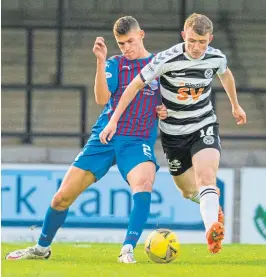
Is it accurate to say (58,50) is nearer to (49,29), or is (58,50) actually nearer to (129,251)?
(49,29)

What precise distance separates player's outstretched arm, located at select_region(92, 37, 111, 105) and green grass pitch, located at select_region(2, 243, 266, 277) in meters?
1.19

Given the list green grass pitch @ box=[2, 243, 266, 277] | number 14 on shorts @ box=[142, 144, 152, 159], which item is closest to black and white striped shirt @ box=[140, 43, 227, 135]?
number 14 on shorts @ box=[142, 144, 152, 159]

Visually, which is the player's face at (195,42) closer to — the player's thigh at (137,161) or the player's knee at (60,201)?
the player's thigh at (137,161)

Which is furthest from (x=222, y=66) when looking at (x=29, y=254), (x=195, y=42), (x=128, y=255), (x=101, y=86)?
(x=29, y=254)

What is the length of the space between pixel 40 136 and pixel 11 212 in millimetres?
1195

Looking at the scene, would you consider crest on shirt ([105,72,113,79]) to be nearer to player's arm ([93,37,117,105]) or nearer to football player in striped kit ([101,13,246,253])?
player's arm ([93,37,117,105])

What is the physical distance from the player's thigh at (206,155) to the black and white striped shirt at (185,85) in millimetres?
66

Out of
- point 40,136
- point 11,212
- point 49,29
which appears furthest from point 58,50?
point 11,212

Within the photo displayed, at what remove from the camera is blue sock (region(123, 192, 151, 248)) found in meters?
7.90

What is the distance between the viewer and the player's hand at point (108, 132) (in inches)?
309

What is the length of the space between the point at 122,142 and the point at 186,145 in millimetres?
480

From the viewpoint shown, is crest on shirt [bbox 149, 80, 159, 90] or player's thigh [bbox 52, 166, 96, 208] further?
crest on shirt [bbox 149, 80, 159, 90]

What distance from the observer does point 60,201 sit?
828 cm

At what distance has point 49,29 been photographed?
14.0m
